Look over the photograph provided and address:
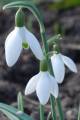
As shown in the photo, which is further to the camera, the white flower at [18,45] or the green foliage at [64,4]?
the green foliage at [64,4]

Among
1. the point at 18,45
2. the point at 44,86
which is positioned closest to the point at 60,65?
the point at 44,86

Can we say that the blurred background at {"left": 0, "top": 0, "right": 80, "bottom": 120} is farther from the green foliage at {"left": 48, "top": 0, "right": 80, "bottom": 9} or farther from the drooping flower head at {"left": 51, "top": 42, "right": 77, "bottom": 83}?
the drooping flower head at {"left": 51, "top": 42, "right": 77, "bottom": 83}

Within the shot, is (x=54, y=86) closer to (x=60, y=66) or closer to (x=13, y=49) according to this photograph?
(x=60, y=66)

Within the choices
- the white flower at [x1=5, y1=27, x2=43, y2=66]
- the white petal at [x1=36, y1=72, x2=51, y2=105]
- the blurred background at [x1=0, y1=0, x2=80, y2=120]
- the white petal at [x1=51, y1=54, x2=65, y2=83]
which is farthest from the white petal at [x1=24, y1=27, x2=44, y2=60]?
the blurred background at [x1=0, y1=0, x2=80, y2=120]

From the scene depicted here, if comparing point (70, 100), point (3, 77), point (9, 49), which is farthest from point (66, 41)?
point (9, 49)

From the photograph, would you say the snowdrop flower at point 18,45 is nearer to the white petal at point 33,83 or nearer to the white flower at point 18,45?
the white flower at point 18,45

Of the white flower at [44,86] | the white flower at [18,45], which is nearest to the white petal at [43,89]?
the white flower at [44,86]

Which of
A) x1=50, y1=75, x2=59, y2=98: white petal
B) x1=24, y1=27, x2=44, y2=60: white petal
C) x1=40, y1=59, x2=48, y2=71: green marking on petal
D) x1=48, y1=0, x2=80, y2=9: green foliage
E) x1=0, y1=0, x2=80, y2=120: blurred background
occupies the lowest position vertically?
x1=0, y1=0, x2=80, y2=120: blurred background
